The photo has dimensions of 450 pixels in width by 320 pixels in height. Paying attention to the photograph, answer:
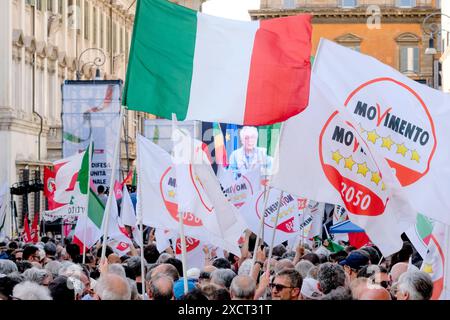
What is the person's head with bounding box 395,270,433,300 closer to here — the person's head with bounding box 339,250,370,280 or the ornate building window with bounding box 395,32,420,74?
the person's head with bounding box 339,250,370,280

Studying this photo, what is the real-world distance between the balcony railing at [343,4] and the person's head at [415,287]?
7687cm

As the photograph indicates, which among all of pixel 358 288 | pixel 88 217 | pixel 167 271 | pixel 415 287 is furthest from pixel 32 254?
pixel 415 287

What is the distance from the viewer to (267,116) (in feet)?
33.6

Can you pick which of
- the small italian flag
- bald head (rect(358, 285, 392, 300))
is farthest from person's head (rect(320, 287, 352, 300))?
the small italian flag

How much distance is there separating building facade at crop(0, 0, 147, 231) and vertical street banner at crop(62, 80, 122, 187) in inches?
216

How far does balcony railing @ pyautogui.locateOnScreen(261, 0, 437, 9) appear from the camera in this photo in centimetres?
8475

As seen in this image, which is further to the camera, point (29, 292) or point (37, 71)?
point (37, 71)

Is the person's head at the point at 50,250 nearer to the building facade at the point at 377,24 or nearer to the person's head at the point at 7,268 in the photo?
the person's head at the point at 7,268

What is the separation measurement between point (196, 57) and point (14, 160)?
33.7 meters

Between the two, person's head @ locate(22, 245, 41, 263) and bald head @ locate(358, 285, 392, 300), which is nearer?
bald head @ locate(358, 285, 392, 300)

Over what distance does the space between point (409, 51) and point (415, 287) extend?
79.6 meters

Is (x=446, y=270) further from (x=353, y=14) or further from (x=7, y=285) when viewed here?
(x=353, y=14)

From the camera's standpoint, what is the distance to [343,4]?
8600cm
